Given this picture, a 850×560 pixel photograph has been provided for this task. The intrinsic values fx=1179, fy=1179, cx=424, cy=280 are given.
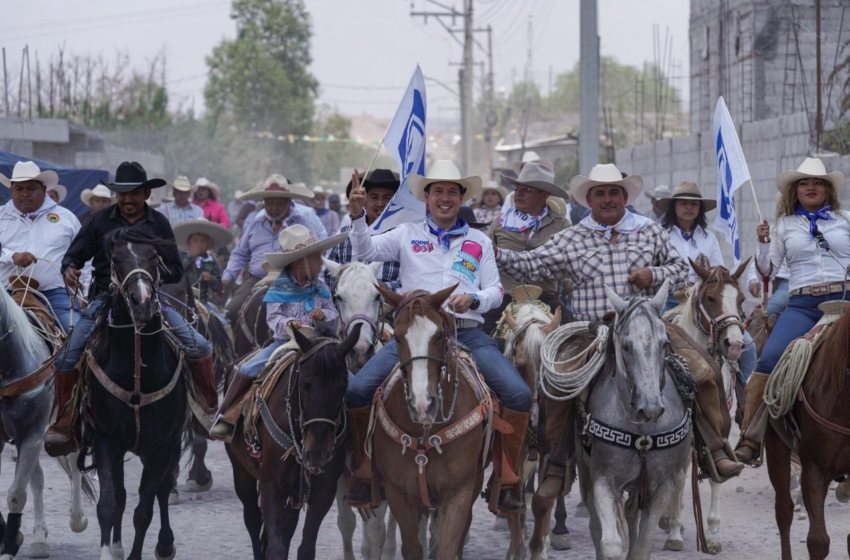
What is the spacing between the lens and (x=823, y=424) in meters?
7.47

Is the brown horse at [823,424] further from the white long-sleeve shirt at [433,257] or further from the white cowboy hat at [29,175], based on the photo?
the white cowboy hat at [29,175]

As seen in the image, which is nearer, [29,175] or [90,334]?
[90,334]

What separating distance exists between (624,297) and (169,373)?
3.15m

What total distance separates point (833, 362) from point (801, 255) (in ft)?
2.98

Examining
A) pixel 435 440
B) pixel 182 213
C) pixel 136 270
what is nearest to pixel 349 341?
pixel 435 440

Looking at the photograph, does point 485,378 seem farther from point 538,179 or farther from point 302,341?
point 538,179

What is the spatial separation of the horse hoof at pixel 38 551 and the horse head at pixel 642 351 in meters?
4.60

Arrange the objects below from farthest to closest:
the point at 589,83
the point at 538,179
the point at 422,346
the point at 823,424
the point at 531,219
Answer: the point at 589,83
the point at 531,219
the point at 538,179
the point at 823,424
the point at 422,346

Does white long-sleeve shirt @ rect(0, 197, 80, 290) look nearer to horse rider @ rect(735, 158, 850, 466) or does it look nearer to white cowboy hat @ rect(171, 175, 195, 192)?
horse rider @ rect(735, 158, 850, 466)

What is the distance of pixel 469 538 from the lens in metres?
9.47

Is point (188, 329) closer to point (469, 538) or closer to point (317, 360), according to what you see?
point (317, 360)

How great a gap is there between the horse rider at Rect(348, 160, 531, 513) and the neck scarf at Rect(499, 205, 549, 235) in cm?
232

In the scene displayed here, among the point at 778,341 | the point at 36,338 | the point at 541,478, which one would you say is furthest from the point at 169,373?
the point at 778,341

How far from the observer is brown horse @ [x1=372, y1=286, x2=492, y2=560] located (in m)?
6.46
